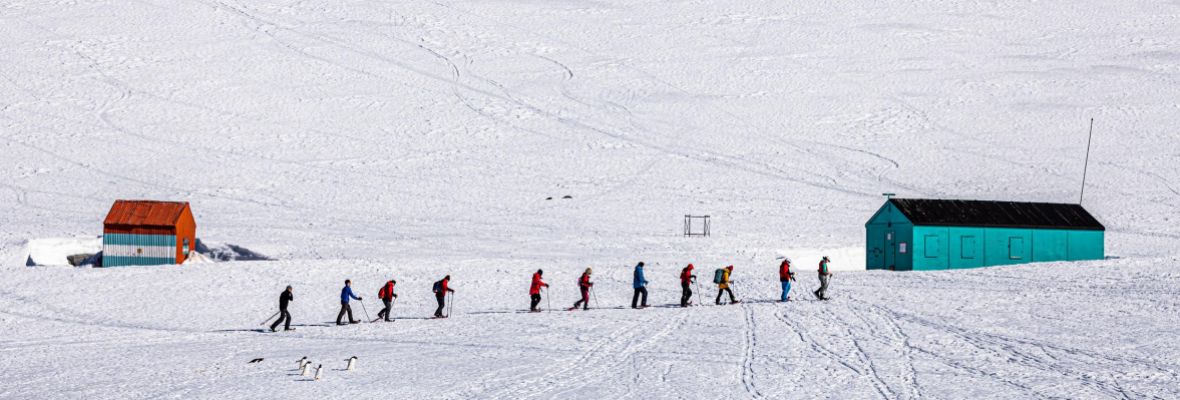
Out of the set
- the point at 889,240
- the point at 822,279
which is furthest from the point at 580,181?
the point at 822,279

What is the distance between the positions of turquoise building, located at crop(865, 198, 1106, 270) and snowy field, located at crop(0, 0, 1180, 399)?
2485 mm

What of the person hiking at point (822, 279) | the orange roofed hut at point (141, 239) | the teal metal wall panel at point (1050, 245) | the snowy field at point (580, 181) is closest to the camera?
the snowy field at point (580, 181)

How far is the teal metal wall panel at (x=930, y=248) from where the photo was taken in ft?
130

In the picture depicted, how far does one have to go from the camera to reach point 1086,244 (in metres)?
41.3

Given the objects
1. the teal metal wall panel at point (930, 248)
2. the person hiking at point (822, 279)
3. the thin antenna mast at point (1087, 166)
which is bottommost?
the person hiking at point (822, 279)

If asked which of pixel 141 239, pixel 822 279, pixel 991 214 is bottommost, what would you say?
pixel 822 279

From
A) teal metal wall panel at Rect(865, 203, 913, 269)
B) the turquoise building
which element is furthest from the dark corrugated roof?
teal metal wall panel at Rect(865, 203, 913, 269)

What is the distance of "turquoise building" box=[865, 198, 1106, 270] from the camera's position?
131 ft

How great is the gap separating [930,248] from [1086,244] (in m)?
5.47

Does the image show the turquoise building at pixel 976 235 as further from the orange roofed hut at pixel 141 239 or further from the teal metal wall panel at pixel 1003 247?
the orange roofed hut at pixel 141 239

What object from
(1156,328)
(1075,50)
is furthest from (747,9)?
(1156,328)

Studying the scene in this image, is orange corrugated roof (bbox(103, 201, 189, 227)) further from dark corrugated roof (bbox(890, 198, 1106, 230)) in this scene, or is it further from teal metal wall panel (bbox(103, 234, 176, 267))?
dark corrugated roof (bbox(890, 198, 1106, 230))

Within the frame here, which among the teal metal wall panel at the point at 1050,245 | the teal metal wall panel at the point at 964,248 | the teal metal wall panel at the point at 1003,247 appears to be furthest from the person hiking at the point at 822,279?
→ the teal metal wall panel at the point at 1050,245

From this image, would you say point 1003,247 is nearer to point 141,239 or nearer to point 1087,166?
point 141,239
